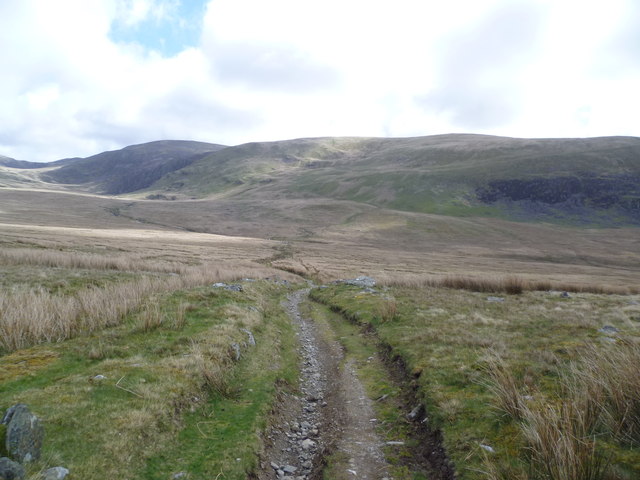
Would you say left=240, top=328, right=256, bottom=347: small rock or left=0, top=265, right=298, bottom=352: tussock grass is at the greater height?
left=0, top=265, right=298, bottom=352: tussock grass

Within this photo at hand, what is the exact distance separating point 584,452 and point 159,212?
177 m

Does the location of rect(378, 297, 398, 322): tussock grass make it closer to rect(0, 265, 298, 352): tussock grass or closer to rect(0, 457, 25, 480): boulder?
rect(0, 265, 298, 352): tussock grass

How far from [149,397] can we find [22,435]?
10.1 ft

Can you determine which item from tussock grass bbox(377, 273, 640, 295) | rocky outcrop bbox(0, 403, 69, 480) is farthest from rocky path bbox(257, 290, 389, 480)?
tussock grass bbox(377, 273, 640, 295)

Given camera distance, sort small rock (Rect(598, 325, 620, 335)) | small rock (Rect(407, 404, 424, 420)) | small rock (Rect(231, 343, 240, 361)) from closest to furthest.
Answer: small rock (Rect(407, 404, 424, 420))
small rock (Rect(231, 343, 240, 361))
small rock (Rect(598, 325, 620, 335))

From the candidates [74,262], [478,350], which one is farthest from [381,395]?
[74,262]

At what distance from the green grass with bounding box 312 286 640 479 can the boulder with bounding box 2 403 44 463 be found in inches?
306

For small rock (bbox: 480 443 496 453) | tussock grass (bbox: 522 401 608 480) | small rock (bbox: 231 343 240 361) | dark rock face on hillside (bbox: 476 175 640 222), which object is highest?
dark rock face on hillside (bbox: 476 175 640 222)

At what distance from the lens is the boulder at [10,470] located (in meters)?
5.42

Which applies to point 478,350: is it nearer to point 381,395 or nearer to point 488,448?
point 381,395

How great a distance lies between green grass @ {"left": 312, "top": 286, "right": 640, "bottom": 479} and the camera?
770 cm

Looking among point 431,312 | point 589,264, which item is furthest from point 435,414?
point 589,264

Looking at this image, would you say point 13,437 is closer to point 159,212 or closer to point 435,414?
point 435,414

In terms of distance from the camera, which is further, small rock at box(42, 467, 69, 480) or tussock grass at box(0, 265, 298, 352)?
tussock grass at box(0, 265, 298, 352)
